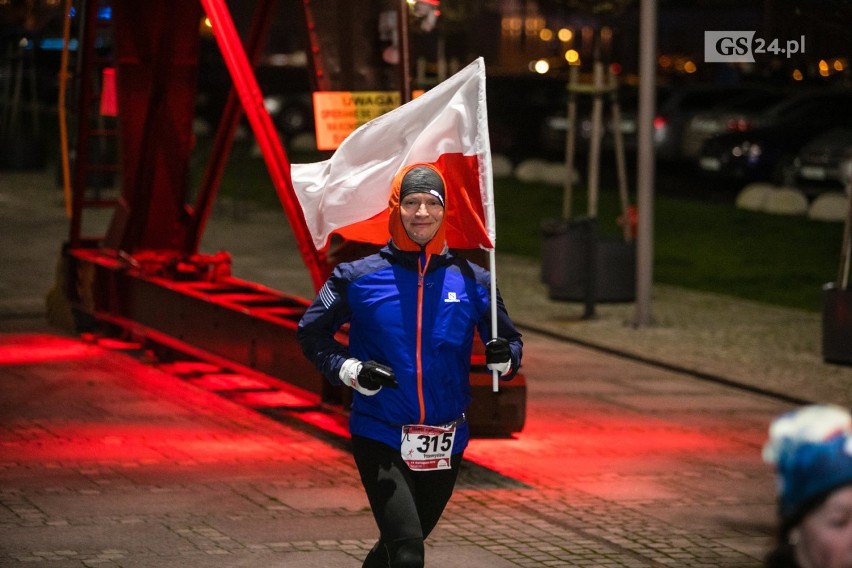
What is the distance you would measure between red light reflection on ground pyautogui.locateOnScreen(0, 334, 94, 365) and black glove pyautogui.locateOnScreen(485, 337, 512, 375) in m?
7.25

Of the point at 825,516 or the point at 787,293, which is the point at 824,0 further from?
the point at 825,516

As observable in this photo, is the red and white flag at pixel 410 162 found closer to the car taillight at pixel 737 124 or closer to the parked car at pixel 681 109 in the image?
the car taillight at pixel 737 124

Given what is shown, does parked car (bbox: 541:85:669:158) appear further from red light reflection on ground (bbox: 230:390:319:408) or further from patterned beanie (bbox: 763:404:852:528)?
patterned beanie (bbox: 763:404:852:528)

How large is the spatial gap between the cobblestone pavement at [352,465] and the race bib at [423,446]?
5.62ft

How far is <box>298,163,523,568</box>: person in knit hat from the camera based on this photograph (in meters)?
5.84

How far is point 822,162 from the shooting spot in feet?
87.5

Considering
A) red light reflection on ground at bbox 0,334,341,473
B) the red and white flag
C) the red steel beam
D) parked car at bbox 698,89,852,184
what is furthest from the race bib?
parked car at bbox 698,89,852,184

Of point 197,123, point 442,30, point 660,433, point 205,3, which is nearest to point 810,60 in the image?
point 660,433

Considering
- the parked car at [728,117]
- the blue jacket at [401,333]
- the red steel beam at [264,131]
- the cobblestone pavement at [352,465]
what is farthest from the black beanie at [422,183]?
the parked car at [728,117]

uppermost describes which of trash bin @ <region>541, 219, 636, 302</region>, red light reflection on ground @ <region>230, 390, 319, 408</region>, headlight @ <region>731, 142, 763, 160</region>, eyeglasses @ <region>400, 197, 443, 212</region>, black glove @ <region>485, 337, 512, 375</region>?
eyeglasses @ <region>400, 197, 443, 212</region>

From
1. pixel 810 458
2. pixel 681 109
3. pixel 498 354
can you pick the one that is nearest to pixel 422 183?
pixel 498 354

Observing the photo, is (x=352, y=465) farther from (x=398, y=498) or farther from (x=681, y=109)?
(x=681, y=109)

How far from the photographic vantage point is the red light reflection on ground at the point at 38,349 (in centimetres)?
A: 1284

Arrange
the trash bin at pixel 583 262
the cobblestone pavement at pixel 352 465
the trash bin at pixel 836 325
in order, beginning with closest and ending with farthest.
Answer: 1. the cobblestone pavement at pixel 352 465
2. the trash bin at pixel 836 325
3. the trash bin at pixel 583 262
